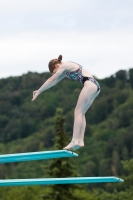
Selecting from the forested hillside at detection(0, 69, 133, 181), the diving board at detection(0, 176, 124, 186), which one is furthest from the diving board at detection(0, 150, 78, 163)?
the forested hillside at detection(0, 69, 133, 181)

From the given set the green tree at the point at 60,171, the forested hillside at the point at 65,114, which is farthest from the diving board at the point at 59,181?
the forested hillside at the point at 65,114

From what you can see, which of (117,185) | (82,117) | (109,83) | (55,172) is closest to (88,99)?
(82,117)

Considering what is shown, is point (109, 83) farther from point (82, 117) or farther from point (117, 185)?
point (82, 117)

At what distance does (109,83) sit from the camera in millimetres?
151125

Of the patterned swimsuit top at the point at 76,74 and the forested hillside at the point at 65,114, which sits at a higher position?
the forested hillside at the point at 65,114

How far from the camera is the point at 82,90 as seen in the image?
1583cm

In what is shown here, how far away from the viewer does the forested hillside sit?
126562mm

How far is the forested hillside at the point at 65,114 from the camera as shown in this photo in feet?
415

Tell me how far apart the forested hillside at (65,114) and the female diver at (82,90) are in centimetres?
10538

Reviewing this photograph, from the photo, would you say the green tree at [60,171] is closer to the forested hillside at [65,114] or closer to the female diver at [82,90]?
the female diver at [82,90]

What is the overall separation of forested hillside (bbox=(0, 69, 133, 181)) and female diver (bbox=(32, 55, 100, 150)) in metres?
105

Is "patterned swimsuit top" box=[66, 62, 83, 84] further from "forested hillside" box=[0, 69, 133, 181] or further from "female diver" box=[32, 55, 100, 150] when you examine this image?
"forested hillside" box=[0, 69, 133, 181]

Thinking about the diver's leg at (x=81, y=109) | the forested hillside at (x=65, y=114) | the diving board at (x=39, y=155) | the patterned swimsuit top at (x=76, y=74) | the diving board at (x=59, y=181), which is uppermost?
the forested hillside at (x=65, y=114)

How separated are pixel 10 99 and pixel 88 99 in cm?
12739
